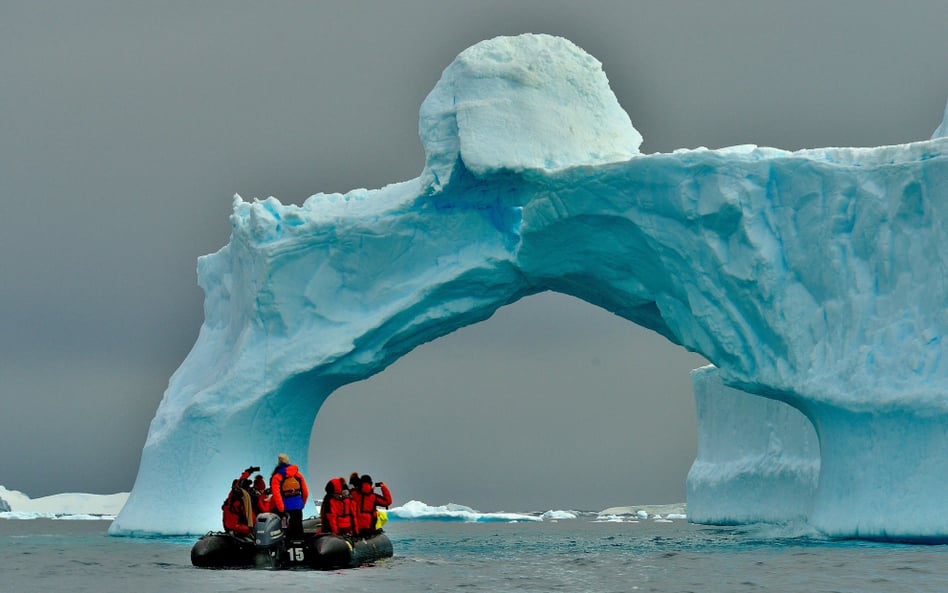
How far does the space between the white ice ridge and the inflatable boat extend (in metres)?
6.59

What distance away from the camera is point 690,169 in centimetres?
2269

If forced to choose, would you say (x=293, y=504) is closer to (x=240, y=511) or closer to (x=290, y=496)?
(x=290, y=496)

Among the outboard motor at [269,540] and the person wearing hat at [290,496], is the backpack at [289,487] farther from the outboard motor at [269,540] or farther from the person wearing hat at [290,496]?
the outboard motor at [269,540]

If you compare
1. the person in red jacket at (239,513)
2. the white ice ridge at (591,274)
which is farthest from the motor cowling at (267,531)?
the white ice ridge at (591,274)

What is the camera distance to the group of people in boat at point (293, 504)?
1819 cm

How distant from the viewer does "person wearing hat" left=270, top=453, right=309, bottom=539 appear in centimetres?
1814

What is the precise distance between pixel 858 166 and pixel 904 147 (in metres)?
0.70

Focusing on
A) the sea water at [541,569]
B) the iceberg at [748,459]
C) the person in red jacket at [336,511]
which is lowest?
the sea water at [541,569]

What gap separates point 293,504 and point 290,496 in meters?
0.10

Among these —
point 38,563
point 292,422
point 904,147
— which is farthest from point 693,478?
point 38,563

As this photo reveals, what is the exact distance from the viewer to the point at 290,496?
18156mm

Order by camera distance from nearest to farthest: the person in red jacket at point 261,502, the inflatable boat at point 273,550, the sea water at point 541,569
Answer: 1. the sea water at point 541,569
2. the inflatable boat at point 273,550
3. the person in red jacket at point 261,502

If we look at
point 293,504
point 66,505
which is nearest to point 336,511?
point 293,504

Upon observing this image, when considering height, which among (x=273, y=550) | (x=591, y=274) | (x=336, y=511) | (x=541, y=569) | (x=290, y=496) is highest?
(x=591, y=274)
